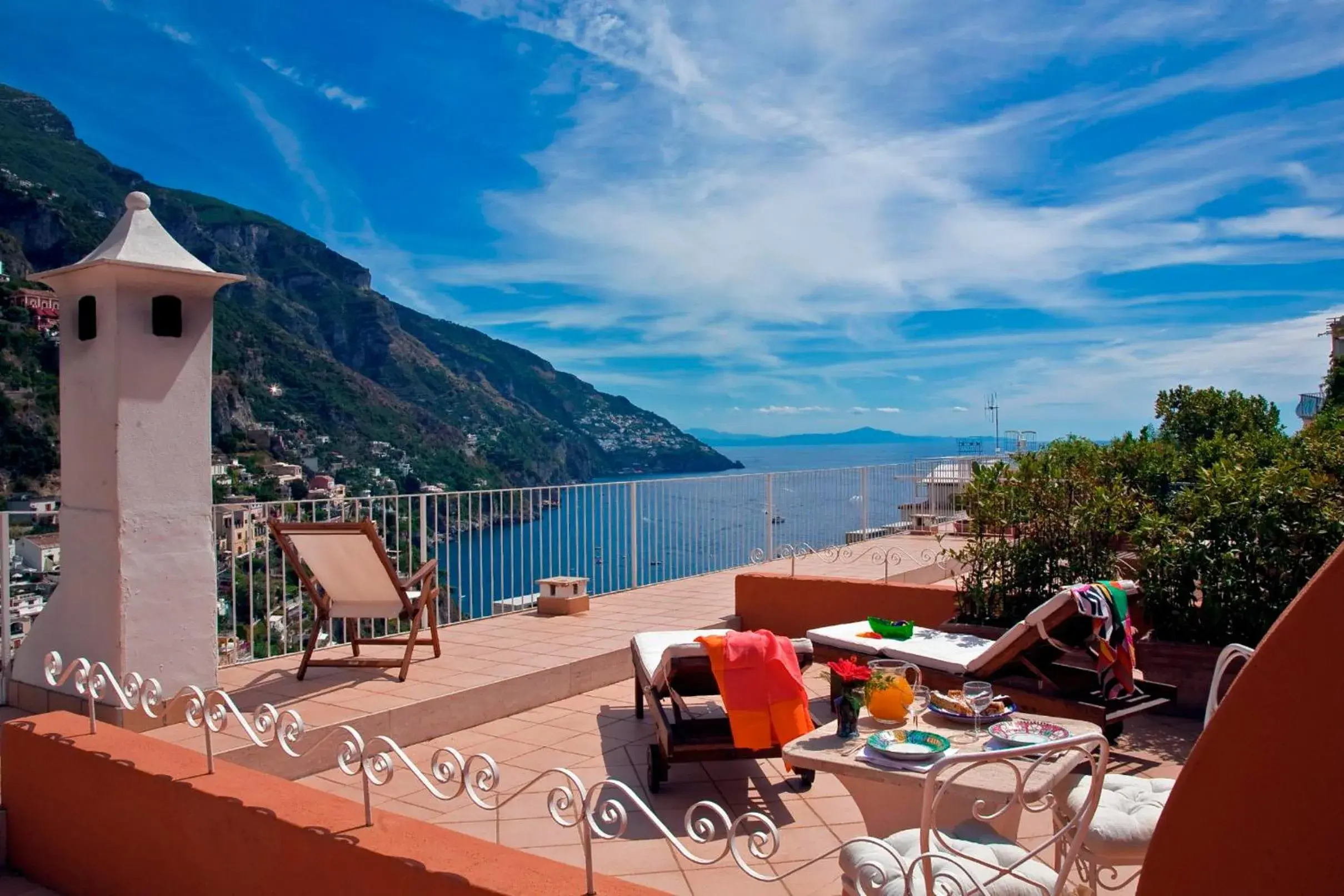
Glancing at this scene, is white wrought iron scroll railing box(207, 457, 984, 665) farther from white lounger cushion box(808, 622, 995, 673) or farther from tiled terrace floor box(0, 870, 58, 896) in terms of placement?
tiled terrace floor box(0, 870, 58, 896)

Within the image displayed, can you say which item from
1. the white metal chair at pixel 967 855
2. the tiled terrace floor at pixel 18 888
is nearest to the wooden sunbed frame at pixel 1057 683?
the white metal chair at pixel 967 855

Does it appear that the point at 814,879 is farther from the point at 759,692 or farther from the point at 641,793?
the point at 641,793

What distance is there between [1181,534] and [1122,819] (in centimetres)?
338

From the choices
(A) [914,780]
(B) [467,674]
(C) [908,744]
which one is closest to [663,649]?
(B) [467,674]

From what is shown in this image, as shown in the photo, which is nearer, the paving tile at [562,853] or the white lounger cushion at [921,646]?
the paving tile at [562,853]

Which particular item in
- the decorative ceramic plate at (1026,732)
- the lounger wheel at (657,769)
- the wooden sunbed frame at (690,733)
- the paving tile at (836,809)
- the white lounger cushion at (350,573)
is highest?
the white lounger cushion at (350,573)

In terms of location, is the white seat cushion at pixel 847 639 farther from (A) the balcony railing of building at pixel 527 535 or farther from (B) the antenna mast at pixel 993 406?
(B) the antenna mast at pixel 993 406

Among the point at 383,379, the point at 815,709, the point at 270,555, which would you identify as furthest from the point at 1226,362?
the point at 383,379

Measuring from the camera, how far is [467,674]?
5.32 m

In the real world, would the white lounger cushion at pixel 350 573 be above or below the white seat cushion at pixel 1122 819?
above

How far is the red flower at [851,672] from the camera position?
11.6ft

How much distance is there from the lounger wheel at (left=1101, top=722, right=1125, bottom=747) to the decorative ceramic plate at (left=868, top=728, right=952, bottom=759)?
131 centimetres

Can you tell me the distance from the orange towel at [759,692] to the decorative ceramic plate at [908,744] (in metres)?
0.62

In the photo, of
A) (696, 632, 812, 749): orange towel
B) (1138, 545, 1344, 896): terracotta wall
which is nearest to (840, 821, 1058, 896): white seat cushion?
(1138, 545, 1344, 896): terracotta wall
